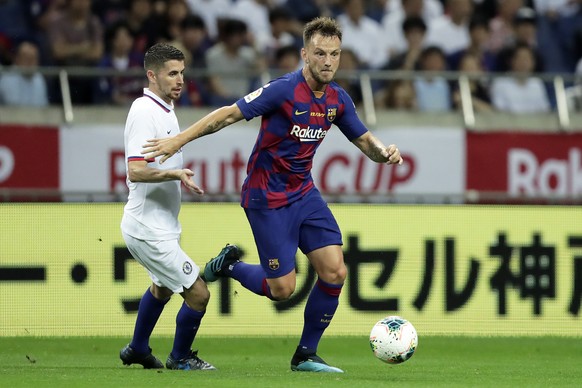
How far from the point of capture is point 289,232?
8828 mm

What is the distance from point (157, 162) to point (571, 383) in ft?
10.2

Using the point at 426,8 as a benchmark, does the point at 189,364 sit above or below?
below

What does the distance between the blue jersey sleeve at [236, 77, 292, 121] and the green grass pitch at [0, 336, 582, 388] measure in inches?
69.0

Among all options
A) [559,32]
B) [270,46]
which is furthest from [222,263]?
[559,32]

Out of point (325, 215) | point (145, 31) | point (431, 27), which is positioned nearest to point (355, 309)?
point (325, 215)

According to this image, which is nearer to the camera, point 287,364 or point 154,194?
point 154,194

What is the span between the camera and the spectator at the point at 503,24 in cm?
1758

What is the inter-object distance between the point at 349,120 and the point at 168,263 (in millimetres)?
1602

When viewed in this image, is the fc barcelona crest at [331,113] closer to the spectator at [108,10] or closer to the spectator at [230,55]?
the spectator at [230,55]

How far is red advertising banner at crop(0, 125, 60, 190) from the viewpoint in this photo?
14.2 metres

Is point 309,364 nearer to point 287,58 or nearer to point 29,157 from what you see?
point 29,157

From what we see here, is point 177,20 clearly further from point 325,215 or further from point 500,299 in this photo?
point 325,215

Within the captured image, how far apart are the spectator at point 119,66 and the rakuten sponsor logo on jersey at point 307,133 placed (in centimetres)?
624

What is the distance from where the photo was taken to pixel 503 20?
702 inches
